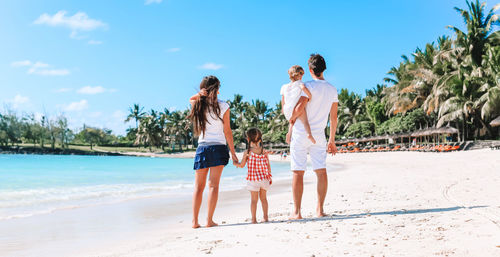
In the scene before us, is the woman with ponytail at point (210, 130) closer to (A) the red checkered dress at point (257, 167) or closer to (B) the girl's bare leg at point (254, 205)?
(A) the red checkered dress at point (257, 167)

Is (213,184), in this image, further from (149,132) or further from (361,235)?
(149,132)

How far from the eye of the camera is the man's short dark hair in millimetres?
4246

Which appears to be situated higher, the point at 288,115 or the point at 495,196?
the point at 288,115

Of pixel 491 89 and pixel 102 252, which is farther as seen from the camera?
pixel 491 89

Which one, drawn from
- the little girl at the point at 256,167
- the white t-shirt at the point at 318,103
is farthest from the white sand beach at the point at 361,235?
the white t-shirt at the point at 318,103

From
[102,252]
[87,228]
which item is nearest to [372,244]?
[102,252]

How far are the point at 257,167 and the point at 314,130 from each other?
77cm

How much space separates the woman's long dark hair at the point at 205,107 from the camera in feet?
13.1

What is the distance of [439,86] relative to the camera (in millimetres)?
28141

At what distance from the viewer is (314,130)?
4098mm

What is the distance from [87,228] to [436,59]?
31882mm

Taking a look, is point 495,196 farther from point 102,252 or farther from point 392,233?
point 102,252

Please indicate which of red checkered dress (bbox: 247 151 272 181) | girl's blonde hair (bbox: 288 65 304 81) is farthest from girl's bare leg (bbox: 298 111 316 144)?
red checkered dress (bbox: 247 151 272 181)

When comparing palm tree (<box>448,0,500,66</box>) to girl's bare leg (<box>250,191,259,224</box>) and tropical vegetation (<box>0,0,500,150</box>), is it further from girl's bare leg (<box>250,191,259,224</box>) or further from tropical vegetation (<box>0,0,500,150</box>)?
girl's bare leg (<box>250,191,259,224</box>)
